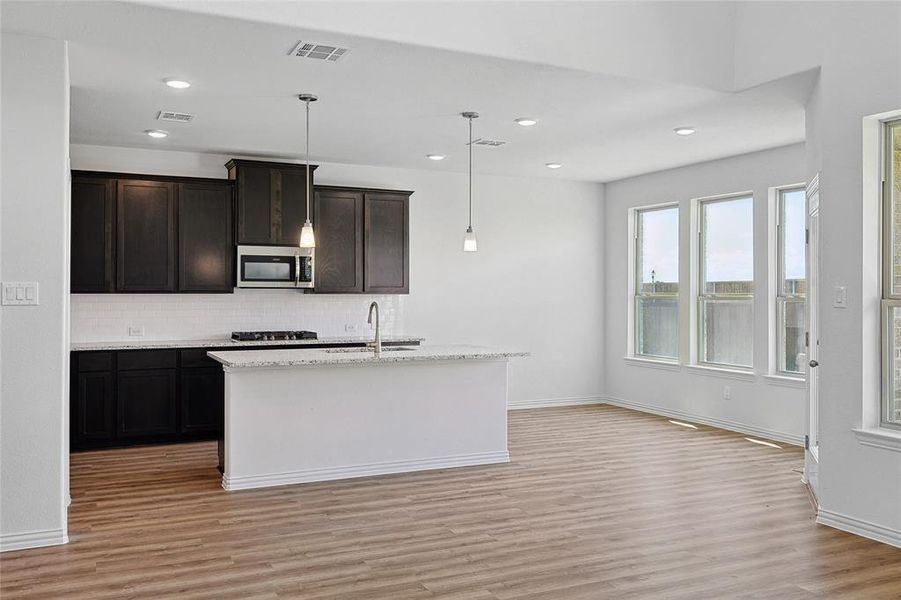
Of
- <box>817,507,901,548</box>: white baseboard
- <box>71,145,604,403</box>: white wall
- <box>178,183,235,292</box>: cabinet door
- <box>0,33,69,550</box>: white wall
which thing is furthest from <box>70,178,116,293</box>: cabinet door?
<box>817,507,901,548</box>: white baseboard

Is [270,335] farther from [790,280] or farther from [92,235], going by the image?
[790,280]

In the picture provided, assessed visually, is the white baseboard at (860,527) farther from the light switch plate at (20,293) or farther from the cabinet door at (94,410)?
the cabinet door at (94,410)

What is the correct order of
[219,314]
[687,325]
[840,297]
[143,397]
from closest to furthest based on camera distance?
[840,297] < [143,397] < [219,314] < [687,325]

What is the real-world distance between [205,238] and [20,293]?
3.36 meters

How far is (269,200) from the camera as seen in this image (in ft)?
24.8

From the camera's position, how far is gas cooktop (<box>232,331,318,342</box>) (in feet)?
24.8

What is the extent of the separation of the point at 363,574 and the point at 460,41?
112 inches

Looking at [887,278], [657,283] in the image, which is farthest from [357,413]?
[657,283]

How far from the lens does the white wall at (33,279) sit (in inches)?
162

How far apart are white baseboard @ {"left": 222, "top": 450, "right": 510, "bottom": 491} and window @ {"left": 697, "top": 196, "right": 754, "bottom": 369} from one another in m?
2.91

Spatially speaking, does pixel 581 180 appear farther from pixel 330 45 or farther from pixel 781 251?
pixel 330 45

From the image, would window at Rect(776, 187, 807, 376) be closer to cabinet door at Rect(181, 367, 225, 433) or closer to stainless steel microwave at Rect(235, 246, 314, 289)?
stainless steel microwave at Rect(235, 246, 314, 289)

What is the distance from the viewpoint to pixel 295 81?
5.09 m

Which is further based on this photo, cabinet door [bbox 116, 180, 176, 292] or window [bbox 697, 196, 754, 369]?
window [bbox 697, 196, 754, 369]
